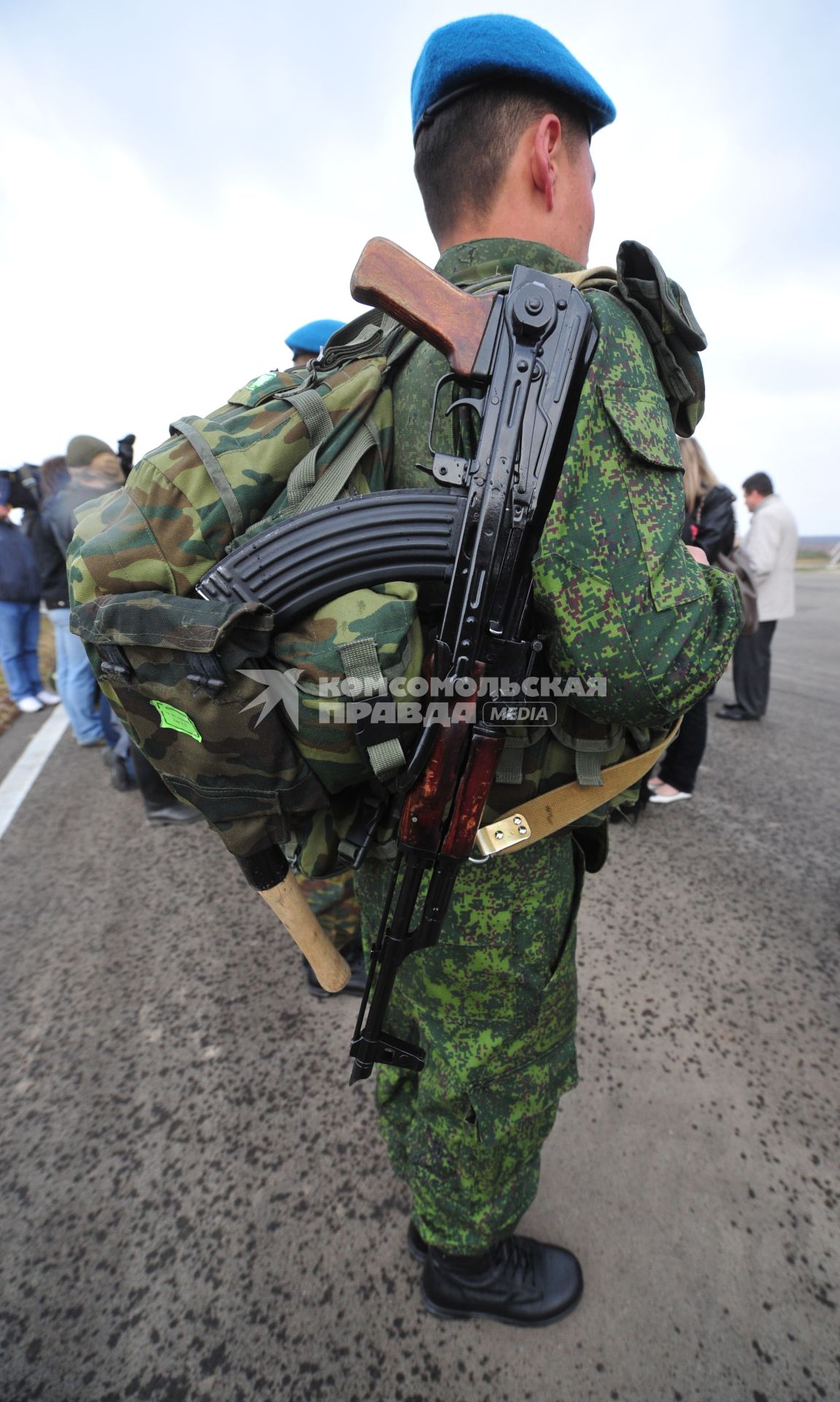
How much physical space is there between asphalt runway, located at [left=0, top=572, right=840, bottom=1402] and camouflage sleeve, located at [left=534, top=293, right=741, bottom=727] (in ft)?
4.29

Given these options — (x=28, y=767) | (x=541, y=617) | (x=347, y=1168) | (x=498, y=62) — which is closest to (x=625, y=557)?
(x=541, y=617)

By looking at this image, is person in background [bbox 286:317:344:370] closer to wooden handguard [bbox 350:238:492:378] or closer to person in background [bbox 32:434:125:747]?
person in background [bbox 32:434:125:747]

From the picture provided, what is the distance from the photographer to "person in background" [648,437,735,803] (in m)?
3.13

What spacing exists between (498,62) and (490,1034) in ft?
5.23

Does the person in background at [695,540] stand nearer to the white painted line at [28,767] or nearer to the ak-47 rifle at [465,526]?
the ak-47 rifle at [465,526]

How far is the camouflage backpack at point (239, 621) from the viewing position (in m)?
0.92

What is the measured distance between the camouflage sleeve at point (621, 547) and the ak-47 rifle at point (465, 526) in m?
0.05

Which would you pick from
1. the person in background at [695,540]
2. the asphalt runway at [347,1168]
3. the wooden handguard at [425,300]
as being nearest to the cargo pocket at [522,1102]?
the asphalt runway at [347,1168]

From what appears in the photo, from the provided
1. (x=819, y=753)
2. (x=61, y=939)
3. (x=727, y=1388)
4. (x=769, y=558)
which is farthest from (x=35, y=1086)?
(x=769, y=558)

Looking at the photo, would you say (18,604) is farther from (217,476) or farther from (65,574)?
(217,476)

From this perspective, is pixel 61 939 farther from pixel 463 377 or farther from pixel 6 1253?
pixel 463 377

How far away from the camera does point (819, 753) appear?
4.10 metres

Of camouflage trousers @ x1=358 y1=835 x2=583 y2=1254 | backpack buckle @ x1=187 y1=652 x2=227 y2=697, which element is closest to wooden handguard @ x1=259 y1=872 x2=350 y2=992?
camouflage trousers @ x1=358 y1=835 x2=583 y2=1254

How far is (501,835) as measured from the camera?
3.55ft
